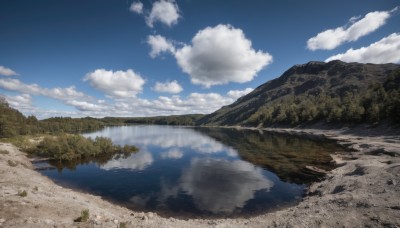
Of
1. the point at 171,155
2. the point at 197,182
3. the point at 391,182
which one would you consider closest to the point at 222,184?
the point at 197,182

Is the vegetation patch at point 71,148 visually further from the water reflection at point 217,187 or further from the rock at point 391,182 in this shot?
the rock at point 391,182

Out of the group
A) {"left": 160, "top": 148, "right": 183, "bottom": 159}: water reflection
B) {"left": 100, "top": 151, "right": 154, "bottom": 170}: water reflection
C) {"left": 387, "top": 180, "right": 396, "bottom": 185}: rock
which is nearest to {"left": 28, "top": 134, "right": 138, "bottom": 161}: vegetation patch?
{"left": 100, "top": 151, "right": 154, "bottom": 170}: water reflection

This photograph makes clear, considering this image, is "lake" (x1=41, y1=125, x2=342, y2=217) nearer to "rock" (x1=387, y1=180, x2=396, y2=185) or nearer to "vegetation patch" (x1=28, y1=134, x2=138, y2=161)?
"vegetation patch" (x1=28, y1=134, x2=138, y2=161)

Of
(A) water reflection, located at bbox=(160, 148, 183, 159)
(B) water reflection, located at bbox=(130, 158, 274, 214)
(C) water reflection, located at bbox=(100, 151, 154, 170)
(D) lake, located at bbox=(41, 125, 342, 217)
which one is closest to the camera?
(D) lake, located at bbox=(41, 125, 342, 217)

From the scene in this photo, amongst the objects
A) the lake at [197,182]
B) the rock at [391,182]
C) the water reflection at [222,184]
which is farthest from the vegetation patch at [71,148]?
the rock at [391,182]

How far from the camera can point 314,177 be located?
4441cm

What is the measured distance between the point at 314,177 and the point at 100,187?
40931 mm

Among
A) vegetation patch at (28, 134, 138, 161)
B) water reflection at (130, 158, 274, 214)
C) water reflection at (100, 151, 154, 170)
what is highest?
vegetation patch at (28, 134, 138, 161)

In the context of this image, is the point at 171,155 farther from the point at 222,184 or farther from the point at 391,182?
the point at 391,182

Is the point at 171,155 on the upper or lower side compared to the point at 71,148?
lower

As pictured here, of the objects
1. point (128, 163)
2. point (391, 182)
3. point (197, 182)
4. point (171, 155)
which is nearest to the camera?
point (391, 182)

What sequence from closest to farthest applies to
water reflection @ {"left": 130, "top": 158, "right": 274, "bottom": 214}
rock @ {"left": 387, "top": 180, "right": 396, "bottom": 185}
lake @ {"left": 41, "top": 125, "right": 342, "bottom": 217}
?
rock @ {"left": 387, "top": 180, "right": 396, "bottom": 185}
lake @ {"left": 41, "top": 125, "right": 342, "bottom": 217}
water reflection @ {"left": 130, "top": 158, "right": 274, "bottom": 214}

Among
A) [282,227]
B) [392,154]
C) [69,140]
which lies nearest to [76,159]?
[69,140]

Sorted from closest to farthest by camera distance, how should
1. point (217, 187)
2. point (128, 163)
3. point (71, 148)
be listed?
point (217, 187) → point (128, 163) → point (71, 148)
